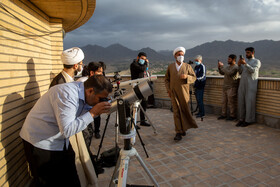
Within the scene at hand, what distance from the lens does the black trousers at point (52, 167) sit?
2146 mm

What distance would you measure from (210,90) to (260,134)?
8.89 ft

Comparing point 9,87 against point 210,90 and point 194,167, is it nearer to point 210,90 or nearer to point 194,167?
point 194,167

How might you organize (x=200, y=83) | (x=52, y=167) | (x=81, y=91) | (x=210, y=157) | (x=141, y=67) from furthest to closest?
1. (x=200, y=83)
2. (x=141, y=67)
3. (x=210, y=157)
4. (x=52, y=167)
5. (x=81, y=91)

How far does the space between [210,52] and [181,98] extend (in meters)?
87.4

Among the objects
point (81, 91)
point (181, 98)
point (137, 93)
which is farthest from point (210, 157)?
point (81, 91)

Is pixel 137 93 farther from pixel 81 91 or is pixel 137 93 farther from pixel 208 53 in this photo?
pixel 208 53

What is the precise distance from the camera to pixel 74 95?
192 cm

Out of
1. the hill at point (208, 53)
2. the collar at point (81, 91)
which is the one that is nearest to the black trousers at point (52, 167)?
the collar at point (81, 91)

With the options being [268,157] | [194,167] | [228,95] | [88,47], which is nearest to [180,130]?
[194,167]

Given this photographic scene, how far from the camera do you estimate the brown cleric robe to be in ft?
17.2

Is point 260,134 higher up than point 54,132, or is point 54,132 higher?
point 54,132

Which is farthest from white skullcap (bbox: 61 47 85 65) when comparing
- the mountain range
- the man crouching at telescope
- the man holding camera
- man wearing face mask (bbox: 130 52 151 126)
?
the mountain range

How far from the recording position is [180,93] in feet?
17.2

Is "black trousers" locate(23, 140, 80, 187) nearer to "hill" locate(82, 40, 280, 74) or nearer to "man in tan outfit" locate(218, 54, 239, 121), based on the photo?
"man in tan outfit" locate(218, 54, 239, 121)
